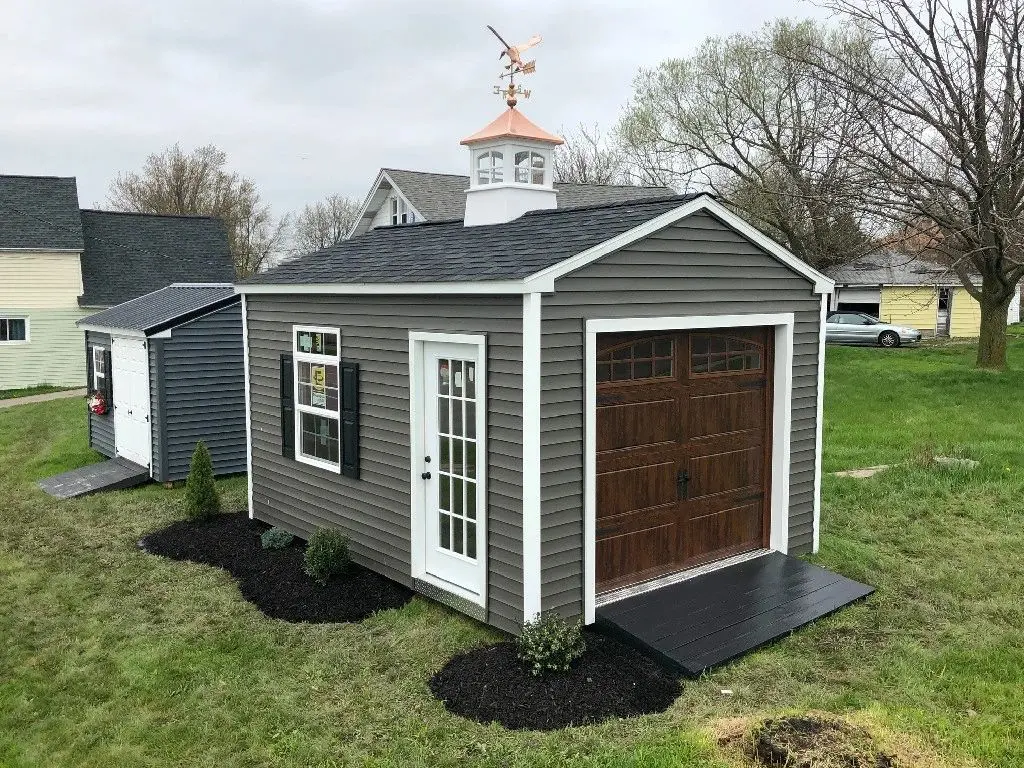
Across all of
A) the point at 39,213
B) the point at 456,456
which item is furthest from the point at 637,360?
the point at 39,213

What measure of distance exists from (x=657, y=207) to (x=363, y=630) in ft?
12.9

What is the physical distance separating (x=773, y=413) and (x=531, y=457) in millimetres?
2820

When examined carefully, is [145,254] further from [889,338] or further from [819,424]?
[889,338]

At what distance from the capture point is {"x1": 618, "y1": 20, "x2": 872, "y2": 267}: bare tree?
2214 cm

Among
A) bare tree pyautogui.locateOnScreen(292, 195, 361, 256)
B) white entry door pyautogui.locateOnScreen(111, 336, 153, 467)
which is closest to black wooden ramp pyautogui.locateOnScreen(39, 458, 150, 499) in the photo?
white entry door pyautogui.locateOnScreen(111, 336, 153, 467)

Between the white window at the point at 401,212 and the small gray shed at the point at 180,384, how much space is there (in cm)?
1196

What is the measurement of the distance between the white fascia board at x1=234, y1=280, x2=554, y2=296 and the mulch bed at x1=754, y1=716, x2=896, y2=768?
2.98 m

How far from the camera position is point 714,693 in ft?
17.5

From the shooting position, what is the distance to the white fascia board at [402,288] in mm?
5711

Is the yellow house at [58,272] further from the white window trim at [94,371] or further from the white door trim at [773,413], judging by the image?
the white door trim at [773,413]

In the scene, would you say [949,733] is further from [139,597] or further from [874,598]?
[139,597]

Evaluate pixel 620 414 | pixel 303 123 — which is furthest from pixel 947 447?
pixel 303 123

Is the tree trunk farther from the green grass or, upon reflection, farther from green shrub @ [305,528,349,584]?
the green grass

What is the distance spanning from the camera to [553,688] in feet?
17.6
